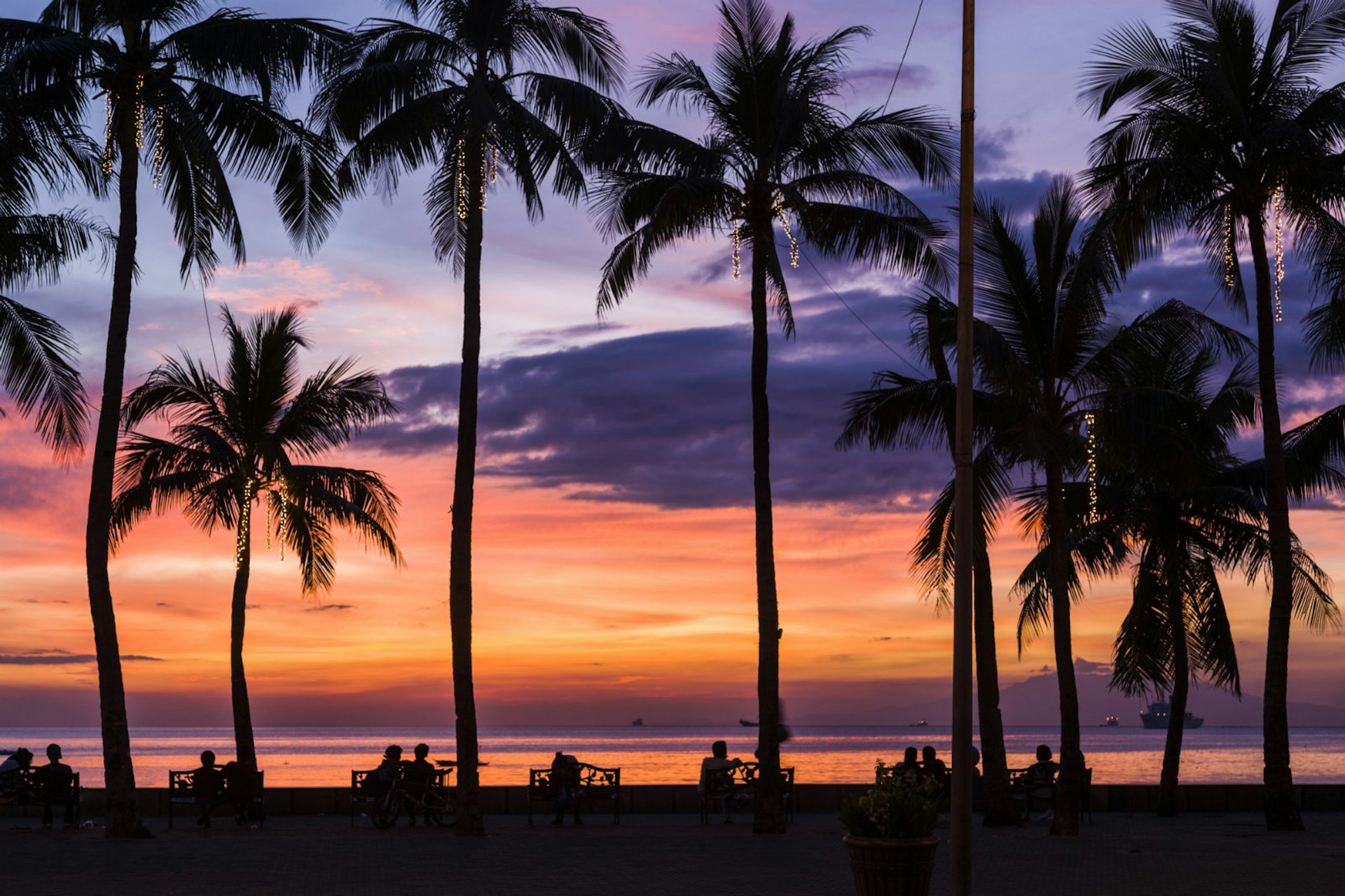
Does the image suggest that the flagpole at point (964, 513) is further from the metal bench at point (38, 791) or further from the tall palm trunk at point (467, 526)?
the metal bench at point (38, 791)

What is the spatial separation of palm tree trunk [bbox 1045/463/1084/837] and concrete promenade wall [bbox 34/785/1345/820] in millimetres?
4067

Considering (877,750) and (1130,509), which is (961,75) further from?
(877,750)

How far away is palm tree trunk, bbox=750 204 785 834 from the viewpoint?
20094 mm

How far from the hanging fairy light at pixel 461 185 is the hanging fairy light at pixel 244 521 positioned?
8.89m

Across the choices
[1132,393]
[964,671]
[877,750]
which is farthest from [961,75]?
[877,750]

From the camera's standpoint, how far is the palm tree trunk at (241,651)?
25766 millimetres

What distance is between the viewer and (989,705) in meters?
21.8

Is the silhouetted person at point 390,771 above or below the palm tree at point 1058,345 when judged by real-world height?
below

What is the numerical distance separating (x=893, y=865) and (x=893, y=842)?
0.20 metres

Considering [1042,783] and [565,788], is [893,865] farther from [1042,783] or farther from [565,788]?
[1042,783]

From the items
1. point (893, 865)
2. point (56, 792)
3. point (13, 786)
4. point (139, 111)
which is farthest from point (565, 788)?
point (139, 111)

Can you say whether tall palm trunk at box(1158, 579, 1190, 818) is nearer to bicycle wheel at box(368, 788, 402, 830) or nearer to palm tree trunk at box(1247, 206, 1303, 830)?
palm tree trunk at box(1247, 206, 1303, 830)

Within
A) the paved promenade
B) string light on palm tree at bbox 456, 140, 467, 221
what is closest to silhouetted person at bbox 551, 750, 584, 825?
the paved promenade

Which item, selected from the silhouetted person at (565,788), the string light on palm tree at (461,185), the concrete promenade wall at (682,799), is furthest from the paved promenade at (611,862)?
the string light on palm tree at (461,185)
